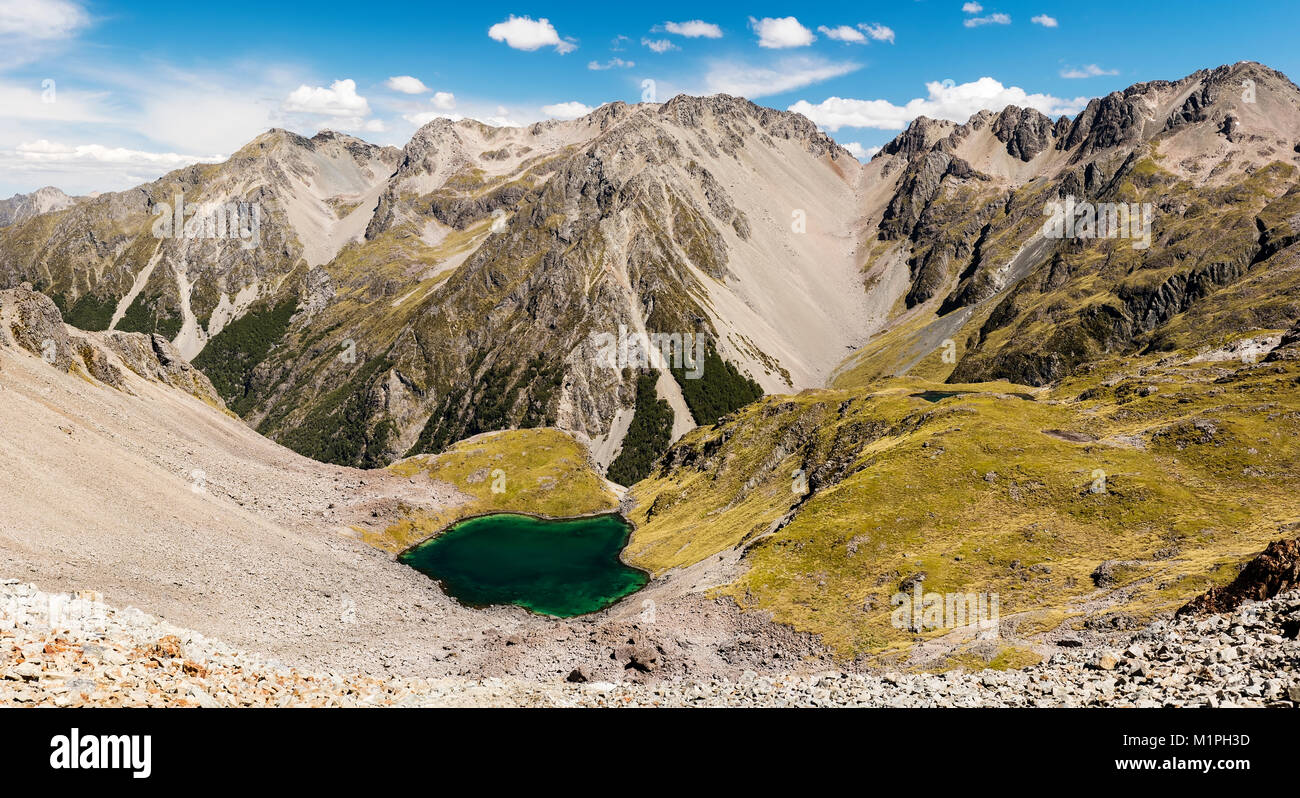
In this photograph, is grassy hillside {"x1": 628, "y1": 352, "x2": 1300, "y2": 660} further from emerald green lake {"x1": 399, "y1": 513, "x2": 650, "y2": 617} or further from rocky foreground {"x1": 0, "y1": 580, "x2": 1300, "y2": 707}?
A: emerald green lake {"x1": 399, "y1": 513, "x2": 650, "y2": 617}

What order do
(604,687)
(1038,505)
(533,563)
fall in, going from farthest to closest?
1. (533,563)
2. (1038,505)
3. (604,687)

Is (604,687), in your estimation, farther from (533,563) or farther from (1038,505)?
(533,563)

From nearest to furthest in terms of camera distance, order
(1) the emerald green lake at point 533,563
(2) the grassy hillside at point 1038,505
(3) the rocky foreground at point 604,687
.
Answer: (3) the rocky foreground at point 604,687 < (2) the grassy hillside at point 1038,505 < (1) the emerald green lake at point 533,563

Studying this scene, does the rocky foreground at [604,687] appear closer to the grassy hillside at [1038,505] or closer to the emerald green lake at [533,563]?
the grassy hillside at [1038,505]

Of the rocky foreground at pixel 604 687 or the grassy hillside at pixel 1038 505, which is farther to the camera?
the grassy hillside at pixel 1038 505

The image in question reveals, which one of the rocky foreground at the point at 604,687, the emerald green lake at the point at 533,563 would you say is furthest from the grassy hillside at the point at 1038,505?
the emerald green lake at the point at 533,563

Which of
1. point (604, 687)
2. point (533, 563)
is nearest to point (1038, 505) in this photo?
point (604, 687)

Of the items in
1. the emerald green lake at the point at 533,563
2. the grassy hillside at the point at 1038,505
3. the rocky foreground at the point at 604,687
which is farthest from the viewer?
the emerald green lake at the point at 533,563
